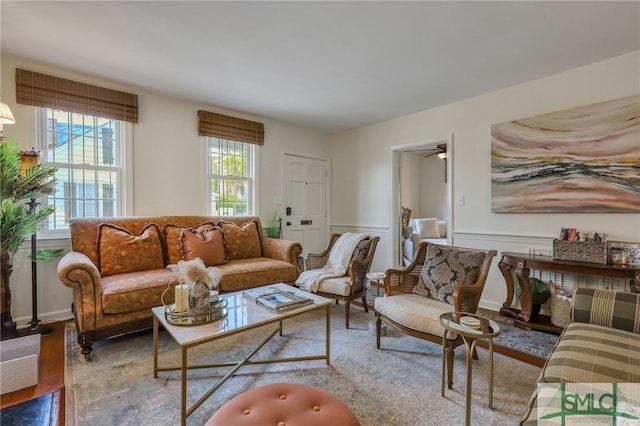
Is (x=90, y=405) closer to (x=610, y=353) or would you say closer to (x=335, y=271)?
(x=335, y=271)

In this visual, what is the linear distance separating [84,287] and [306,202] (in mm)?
3200

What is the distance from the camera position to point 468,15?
198 cm

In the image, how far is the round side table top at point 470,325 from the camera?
1496 millimetres

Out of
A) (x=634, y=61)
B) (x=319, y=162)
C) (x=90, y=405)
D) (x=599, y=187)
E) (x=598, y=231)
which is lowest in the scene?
(x=90, y=405)

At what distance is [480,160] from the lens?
3365 millimetres

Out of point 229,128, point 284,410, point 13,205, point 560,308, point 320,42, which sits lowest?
point 560,308

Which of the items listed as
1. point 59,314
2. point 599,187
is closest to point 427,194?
point 599,187

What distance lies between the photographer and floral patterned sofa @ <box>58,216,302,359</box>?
83.7 inches

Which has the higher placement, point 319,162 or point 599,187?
point 319,162

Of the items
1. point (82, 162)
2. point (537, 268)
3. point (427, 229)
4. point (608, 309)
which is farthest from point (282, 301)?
point (427, 229)

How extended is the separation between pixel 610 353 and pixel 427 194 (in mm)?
5331

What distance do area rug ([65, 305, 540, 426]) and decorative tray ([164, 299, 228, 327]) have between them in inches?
17.9

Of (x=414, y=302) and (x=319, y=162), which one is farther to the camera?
(x=319, y=162)

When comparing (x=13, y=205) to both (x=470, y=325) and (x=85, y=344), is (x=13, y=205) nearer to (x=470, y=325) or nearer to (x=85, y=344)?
(x=85, y=344)
